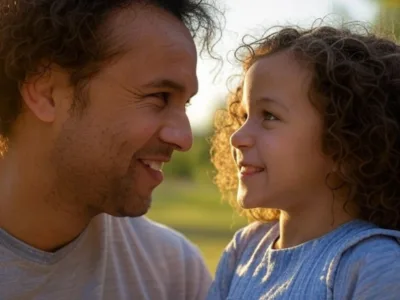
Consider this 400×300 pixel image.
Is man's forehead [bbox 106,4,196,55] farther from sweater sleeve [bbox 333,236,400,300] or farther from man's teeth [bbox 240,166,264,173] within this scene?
sweater sleeve [bbox 333,236,400,300]

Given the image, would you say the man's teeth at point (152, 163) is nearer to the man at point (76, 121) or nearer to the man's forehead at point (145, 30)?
the man at point (76, 121)

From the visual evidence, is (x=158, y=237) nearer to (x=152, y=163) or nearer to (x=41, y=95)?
(x=152, y=163)

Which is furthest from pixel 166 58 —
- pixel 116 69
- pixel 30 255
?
pixel 30 255

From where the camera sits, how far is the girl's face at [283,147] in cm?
336

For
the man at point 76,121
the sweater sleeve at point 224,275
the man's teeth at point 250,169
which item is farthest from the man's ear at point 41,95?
the sweater sleeve at point 224,275

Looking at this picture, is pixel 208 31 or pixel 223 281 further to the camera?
pixel 208 31

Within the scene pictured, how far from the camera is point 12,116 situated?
3.66 metres

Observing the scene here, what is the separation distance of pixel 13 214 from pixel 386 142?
1353 millimetres

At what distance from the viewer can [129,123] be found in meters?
3.51

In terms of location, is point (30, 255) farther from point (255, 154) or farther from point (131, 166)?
point (255, 154)

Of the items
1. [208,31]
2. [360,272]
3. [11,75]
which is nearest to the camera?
[360,272]

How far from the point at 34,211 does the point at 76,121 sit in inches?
14.3

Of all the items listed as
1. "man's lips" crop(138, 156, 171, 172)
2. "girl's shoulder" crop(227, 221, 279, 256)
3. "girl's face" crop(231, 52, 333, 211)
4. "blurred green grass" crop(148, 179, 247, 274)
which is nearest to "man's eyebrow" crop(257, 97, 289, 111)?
"girl's face" crop(231, 52, 333, 211)

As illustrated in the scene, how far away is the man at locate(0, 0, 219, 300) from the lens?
11.5ft
